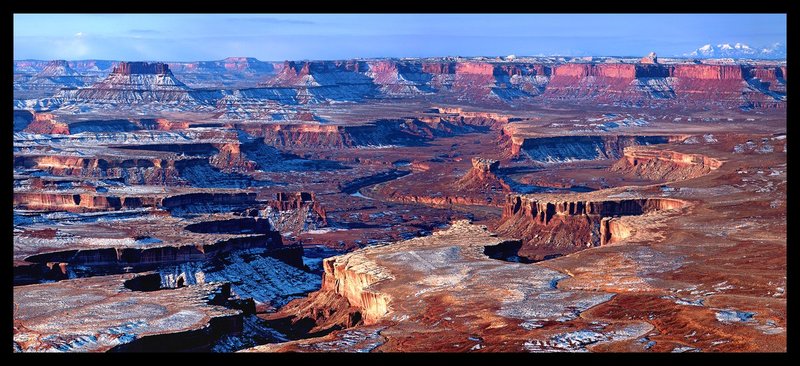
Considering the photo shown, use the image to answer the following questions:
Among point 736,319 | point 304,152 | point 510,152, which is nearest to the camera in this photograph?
point 736,319

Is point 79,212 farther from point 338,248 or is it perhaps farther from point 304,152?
point 304,152

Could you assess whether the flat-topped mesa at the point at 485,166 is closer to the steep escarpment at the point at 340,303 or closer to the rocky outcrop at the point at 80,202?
the rocky outcrop at the point at 80,202

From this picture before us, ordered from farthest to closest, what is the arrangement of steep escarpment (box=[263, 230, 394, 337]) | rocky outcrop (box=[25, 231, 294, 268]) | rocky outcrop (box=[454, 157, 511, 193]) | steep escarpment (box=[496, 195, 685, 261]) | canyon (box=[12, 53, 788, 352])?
rocky outcrop (box=[454, 157, 511, 193]) < steep escarpment (box=[496, 195, 685, 261]) < rocky outcrop (box=[25, 231, 294, 268]) < steep escarpment (box=[263, 230, 394, 337]) < canyon (box=[12, 53, 788, 352])

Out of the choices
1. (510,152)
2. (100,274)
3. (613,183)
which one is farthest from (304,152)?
(100,274)

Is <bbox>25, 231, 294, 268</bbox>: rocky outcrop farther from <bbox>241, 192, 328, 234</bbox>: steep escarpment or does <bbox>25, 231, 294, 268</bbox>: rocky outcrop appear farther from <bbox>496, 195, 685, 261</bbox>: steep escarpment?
<bbox>241, 192, 328, 234</bbox>: steep escarpment

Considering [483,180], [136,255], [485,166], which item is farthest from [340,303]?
[485,166]

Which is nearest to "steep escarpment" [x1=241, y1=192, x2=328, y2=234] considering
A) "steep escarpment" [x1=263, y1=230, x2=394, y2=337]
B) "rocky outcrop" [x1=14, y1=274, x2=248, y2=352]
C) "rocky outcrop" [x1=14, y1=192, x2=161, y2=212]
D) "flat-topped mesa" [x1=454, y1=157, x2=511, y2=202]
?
"rocky outcrop" [x1=14, y1=192, x2=161, y2=212]
